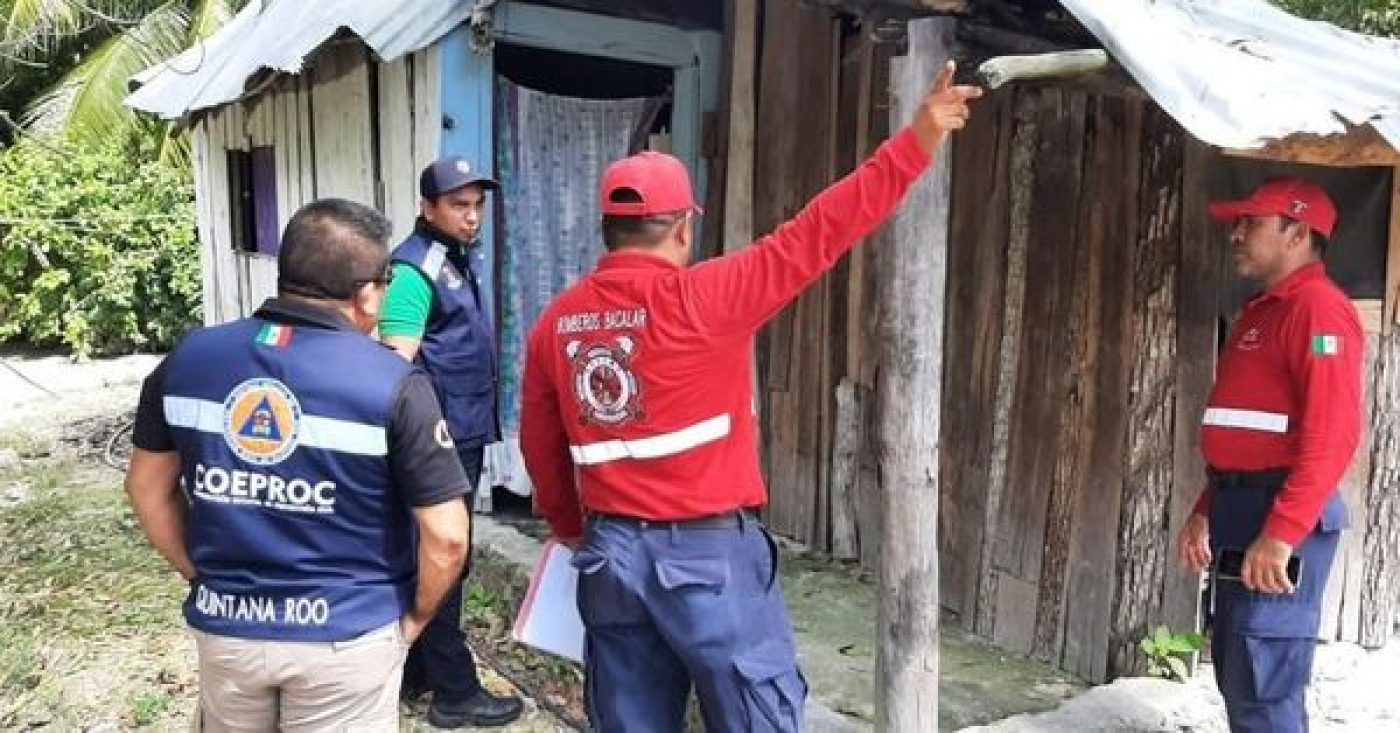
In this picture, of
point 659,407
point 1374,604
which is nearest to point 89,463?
point 659,407

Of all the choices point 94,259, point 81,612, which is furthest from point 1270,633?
point 94,259

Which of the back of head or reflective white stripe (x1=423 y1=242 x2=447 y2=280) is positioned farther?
reflective white stripe (x1=423 y1=242 x2=447 y2=280)

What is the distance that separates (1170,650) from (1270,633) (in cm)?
107

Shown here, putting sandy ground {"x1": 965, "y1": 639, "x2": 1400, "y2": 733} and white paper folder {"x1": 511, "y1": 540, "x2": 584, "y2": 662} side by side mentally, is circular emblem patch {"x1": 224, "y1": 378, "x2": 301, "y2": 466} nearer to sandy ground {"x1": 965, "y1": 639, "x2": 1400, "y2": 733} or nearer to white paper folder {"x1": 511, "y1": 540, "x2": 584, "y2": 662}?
white paper folder {"x1": 511, "y1": 540, "x2": 584, "y2": 662}

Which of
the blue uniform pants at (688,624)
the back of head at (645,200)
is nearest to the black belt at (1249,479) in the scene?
the blue uniform pants at (688,624)

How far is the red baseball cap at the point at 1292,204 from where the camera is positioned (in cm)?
321

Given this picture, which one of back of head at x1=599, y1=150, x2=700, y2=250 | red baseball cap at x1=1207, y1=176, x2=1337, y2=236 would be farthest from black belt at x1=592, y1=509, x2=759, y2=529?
red baseball cap at x1=1207, y1=176, x2=1337, y2=236

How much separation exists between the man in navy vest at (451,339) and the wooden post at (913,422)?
149 centimetres

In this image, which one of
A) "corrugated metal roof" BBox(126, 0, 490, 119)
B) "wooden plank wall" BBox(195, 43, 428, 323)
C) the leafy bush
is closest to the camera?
"corrugated metal roof" BBox(126, 0, 490, 119)

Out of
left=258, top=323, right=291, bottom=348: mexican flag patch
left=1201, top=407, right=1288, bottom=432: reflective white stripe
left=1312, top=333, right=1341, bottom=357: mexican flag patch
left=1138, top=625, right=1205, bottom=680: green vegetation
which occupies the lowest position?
left=1138, top=625, right=1205, bottom=680: green vegetation

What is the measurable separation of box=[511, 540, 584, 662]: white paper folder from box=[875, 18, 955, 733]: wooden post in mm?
900

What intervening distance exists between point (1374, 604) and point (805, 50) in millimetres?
3316

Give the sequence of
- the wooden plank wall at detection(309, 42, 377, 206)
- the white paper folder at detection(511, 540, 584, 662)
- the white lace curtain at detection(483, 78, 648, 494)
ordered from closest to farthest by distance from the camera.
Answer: the white paper folder at detection(511, 540, 584, 662)
the white lace curtain at detection(483, 78, 648, 494)
the wooden plank wall at detection(309, 42, 377, 206)

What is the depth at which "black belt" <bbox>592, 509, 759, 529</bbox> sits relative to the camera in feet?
9.01
